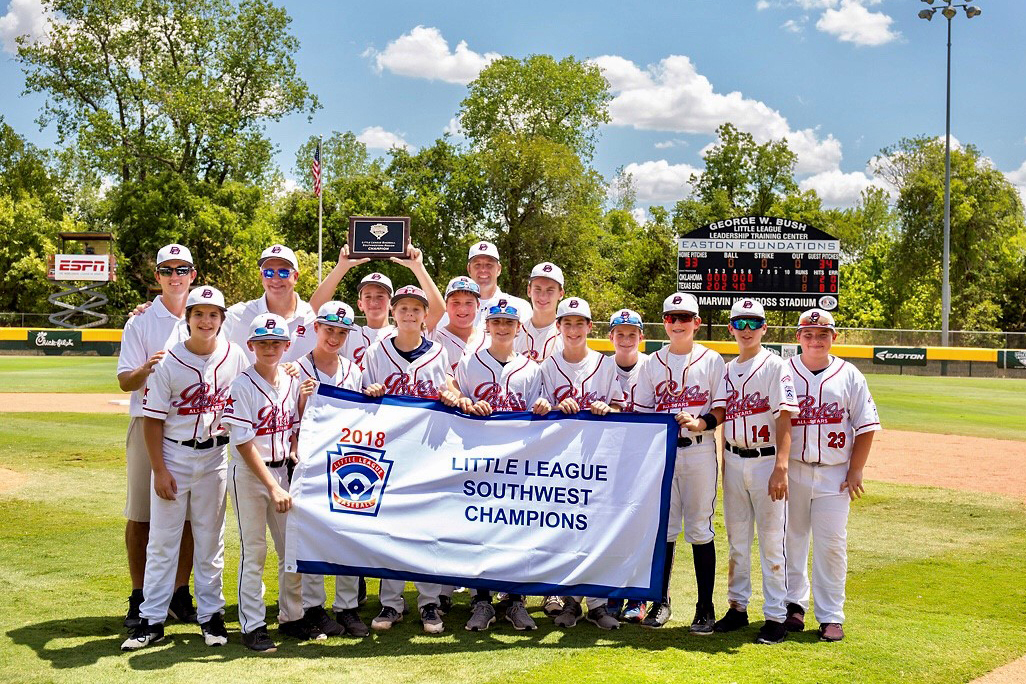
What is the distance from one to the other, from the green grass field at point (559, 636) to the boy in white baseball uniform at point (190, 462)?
0.32 meters

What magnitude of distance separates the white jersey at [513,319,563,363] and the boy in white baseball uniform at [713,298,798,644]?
152 centimetres

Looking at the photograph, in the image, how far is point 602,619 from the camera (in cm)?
575

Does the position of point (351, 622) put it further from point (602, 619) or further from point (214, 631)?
point (602, 619)

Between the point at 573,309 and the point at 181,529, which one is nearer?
the point at 181,529

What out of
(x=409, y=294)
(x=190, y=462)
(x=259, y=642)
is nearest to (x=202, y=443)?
(x=190, y=462)

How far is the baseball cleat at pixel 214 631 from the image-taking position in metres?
5.26

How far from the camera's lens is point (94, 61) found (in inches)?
1730

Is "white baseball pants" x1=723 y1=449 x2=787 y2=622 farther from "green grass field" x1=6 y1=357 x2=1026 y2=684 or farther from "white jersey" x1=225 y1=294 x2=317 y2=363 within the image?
"white jersey" x1=225 y1=294 x2=317 y2=363

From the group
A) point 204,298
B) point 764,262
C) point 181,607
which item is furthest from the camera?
point 764,262

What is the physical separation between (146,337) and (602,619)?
362cm

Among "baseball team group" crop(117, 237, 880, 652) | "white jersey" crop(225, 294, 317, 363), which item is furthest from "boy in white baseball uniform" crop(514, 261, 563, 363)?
"white jersey" crop(225, 294, 317, 363)

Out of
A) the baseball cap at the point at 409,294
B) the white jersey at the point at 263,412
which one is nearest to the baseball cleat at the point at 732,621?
the baseball cap at the point at 409,294

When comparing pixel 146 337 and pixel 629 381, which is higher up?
pixel 146 337

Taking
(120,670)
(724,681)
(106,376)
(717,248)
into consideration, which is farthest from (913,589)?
(106,376)
